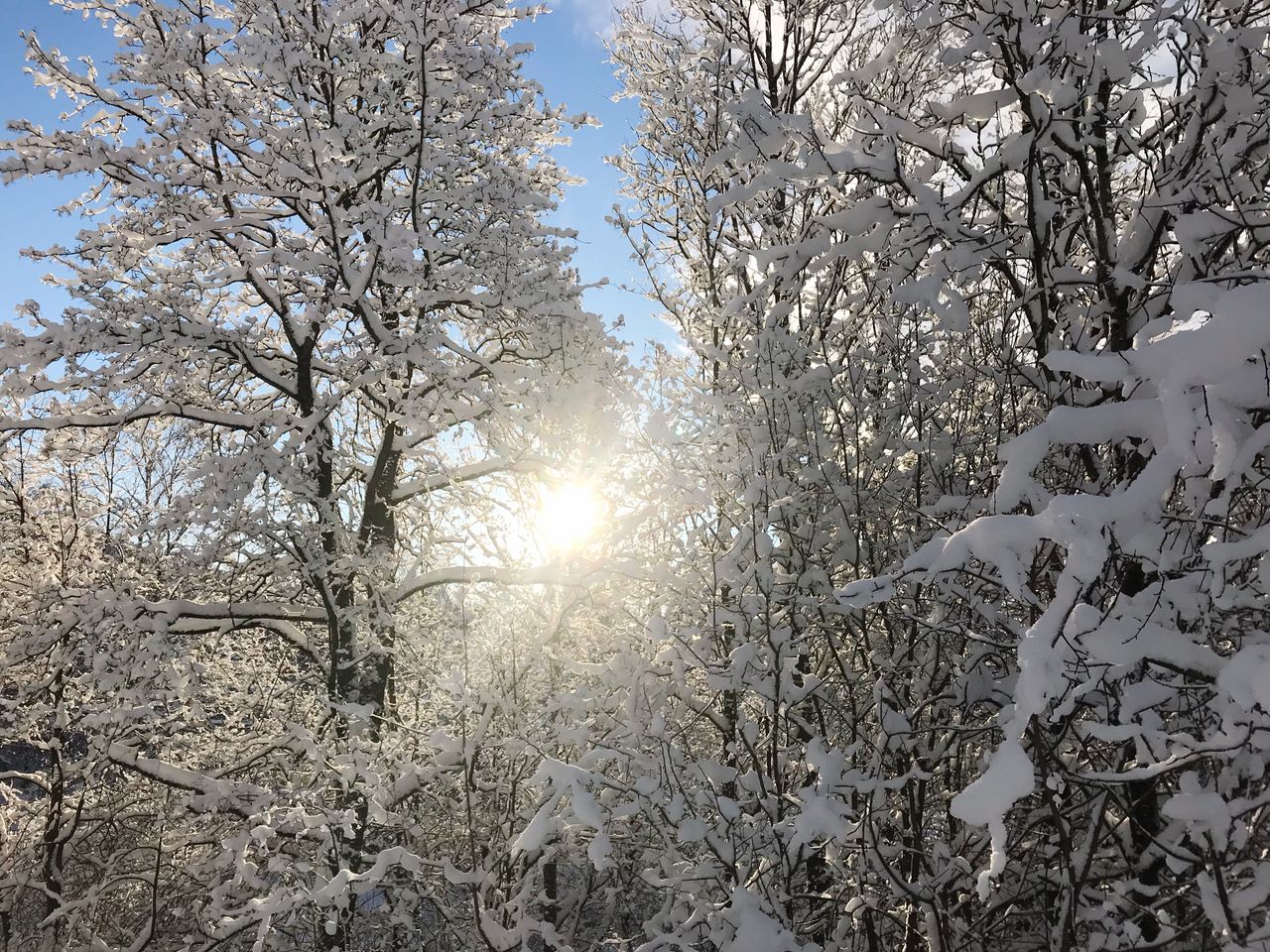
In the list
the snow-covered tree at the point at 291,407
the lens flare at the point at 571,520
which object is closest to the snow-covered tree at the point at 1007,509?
the lens flare at the point at 571,520

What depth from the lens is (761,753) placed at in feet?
15.9

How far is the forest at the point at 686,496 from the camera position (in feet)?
7.07

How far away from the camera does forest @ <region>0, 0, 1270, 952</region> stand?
215 centimetres

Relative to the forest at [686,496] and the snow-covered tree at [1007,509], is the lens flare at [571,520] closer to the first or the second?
the forest at [686,496]

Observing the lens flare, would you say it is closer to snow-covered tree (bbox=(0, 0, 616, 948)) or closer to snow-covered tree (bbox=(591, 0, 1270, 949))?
snow-covered tree (bbox=(0, 0, 616, 948))

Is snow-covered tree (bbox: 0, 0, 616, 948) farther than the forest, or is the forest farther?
snow-covered tree (bbox: 0, 0, 616, 948)

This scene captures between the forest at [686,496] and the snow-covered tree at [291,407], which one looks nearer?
the forest at [686,496]

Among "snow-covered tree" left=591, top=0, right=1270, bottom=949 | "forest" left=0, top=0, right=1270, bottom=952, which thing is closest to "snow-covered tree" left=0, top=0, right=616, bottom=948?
"forest" left=0, top=0, right=1270, bottom=952

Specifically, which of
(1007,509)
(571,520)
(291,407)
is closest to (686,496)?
(571,520)

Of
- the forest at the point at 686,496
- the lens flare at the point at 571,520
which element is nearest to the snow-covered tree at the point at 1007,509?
the forest at the point at 686,496

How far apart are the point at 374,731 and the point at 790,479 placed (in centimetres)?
462

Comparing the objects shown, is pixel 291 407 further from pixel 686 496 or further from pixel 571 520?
pixel 686 496

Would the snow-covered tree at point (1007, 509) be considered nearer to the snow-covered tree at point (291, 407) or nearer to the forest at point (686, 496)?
the forest at point (686, 496)

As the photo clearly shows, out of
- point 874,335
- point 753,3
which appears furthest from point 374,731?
point 753,3
